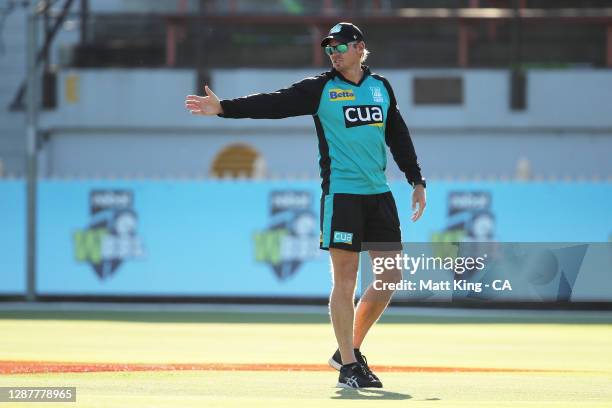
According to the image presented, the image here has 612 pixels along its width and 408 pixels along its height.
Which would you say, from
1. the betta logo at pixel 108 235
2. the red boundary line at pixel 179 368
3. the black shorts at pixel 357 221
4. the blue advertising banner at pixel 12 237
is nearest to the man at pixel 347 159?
the black shorts at pixel 357 221

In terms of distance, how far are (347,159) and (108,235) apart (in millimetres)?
11689

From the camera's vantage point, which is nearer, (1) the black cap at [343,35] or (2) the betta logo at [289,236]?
(1) the black cap at [343,35]

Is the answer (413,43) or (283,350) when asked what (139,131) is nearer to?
(413,43)

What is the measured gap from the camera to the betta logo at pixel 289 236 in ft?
65.3

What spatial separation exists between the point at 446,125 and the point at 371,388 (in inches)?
619

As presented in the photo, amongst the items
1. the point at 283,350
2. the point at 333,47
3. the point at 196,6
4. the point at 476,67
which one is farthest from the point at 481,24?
the point at 333,47

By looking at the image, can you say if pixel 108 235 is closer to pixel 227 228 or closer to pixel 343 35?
pixel 227 228

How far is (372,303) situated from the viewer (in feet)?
30.3

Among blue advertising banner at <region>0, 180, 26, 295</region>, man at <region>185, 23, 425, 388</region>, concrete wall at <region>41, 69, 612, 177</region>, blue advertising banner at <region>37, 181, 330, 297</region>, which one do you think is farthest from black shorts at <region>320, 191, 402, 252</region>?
concrete wall at <region>41, 69, 612, 177</region>

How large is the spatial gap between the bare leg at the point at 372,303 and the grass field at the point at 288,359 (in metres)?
0.40

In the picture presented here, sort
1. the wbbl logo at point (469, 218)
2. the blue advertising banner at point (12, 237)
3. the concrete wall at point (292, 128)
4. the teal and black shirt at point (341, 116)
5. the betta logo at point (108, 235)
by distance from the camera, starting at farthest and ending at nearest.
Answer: the concrete wall at point (292, 128) < the blue advertising banner at point (12, 237) < the betta logo at point (108, 235) < the wbbl logo at point (469, 218) < the teal and black shirt at point (341, 116)

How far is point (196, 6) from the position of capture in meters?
25.1

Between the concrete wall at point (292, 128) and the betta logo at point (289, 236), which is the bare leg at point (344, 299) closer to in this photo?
the betta logo at point (289, 236)

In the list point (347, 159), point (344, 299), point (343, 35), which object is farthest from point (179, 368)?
point (343, 35)
